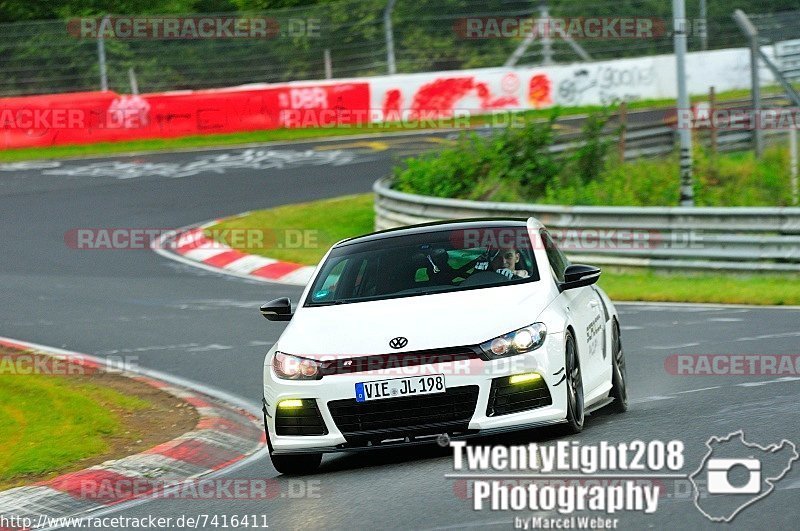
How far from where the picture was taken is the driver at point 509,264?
934cm

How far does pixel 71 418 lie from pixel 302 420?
3.28 meters

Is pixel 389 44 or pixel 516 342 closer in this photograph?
pixel 516 342

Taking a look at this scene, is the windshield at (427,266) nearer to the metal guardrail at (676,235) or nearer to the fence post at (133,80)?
the metal guardrail at (676,235)

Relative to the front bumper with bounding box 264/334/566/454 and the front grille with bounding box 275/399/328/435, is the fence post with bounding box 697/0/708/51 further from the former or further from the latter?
the front grille with bounding box 275/399/328/435

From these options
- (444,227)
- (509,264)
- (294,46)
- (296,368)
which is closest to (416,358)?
(296,368)

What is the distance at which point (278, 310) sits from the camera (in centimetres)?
949

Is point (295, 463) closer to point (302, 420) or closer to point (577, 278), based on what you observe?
point (302, 420)

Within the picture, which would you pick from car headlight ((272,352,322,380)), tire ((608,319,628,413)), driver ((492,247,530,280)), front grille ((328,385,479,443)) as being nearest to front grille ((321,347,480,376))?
front grille ((328,385,479,443))

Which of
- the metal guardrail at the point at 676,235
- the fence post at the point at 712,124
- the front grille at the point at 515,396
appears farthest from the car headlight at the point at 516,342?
the fence post at the point at 712,124

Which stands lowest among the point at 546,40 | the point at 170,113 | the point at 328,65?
the point at 170,113

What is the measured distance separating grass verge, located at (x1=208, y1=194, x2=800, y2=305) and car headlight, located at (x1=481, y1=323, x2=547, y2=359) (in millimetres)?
8238

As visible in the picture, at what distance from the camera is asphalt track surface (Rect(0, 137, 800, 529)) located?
294 inches

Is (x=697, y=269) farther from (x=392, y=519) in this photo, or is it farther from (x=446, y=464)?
(x=392, y=519)

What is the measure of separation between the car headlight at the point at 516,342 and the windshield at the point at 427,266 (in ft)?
2.66
